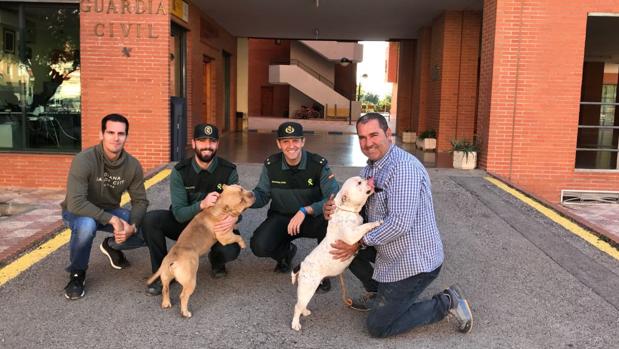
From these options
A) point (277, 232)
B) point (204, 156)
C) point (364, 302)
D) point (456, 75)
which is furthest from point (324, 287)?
point (456, 75)

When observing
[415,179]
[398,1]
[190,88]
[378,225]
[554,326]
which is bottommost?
[554,326]

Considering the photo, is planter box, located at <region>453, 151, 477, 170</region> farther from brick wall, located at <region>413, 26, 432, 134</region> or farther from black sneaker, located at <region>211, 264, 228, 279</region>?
brick wall, located at <region>413, 26, 432, 134</region>

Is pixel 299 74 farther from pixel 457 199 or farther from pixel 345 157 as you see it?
pixel 457 199

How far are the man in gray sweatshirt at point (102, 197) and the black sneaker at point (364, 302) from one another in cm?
180

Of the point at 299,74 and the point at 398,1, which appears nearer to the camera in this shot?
the point at 398,1

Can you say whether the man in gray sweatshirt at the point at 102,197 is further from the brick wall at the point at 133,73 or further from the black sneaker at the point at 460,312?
the brick wall at the point at 133,73

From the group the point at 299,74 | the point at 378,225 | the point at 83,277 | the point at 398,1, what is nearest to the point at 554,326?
the point at 378,225

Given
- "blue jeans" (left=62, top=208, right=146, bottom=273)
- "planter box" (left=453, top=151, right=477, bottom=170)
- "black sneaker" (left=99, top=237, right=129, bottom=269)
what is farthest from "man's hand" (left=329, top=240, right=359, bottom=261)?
"planter box" (left=453, top=151, right=477, bottom=170)

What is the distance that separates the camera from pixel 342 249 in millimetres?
3504

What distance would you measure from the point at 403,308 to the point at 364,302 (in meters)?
0.58

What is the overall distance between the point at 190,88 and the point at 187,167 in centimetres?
938

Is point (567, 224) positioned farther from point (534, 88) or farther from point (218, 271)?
point (218, 271)

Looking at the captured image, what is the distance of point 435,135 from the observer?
14.3 meters

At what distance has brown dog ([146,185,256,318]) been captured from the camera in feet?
12.3
